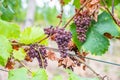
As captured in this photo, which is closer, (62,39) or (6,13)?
(62,39)

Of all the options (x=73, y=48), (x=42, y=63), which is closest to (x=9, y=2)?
(x=73, y=48)

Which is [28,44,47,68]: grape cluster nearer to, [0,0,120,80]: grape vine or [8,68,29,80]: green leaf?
[0,0,120,80]: grape vine

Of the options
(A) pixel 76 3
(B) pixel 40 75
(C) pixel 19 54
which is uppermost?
(A) pixel 76 3


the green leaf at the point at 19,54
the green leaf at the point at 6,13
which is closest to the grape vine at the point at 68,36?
the green leaf at the point at 19,54

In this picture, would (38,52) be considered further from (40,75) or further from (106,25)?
(106,25)

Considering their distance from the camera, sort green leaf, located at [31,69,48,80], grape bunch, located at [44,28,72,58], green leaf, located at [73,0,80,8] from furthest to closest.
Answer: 1. green leaf, located at [73,0,80,8]
2. grape bunch, located at [44,28,72,58]
3. green leaf, located at [31,69,48,80]

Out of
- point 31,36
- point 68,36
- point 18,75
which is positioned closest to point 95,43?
point 68,36

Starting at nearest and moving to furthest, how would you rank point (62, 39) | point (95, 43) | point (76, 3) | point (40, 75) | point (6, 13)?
point (40, 75) < point (62, 39) < point (95, 43) < point (76, 3) < point (6, 13)

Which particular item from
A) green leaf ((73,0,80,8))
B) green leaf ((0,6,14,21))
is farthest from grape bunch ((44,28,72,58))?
green leaf ((0,6,14,21))
